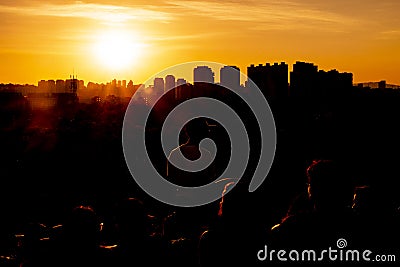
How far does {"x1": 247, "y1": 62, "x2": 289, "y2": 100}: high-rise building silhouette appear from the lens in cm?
3926

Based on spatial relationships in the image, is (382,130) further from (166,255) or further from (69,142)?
(69,142)

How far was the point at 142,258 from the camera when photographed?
4590 mm

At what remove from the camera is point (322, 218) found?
13.2 feet

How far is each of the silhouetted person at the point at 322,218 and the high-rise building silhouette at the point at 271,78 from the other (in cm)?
3384

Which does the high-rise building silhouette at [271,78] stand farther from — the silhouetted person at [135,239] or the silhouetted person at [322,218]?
the silhouetted person at [322,218]

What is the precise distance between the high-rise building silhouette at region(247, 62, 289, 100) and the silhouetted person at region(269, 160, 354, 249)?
33841 millimetres

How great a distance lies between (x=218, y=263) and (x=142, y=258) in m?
0.63

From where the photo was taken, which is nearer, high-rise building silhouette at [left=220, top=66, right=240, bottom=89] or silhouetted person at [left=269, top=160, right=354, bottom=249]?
silhouetted person at [left=269, top=160, right=354, bottom=249]

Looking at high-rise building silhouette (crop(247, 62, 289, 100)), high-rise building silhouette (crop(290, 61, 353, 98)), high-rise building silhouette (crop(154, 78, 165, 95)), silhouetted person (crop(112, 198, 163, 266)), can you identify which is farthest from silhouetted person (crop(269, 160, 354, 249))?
high-rise building silhouette (crop(154, 78, 165, 95))

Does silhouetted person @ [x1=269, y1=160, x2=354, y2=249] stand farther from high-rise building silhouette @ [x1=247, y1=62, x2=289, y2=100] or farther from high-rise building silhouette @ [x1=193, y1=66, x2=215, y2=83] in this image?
high-rise building silhouette @ [x1=193, y1=66, x2=215, y2=83]

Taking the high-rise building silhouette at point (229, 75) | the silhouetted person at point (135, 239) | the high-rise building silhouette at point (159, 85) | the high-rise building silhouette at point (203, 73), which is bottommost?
the silhouetted person at point (135, 239)

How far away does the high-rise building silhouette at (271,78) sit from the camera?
1546 inches

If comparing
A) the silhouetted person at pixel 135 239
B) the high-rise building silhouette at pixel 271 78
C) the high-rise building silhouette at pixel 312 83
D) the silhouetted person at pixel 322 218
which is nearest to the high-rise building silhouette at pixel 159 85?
the high-rise building silhouette at pixel 312 83

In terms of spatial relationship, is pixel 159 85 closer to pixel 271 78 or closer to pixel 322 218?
pixel 271 78
